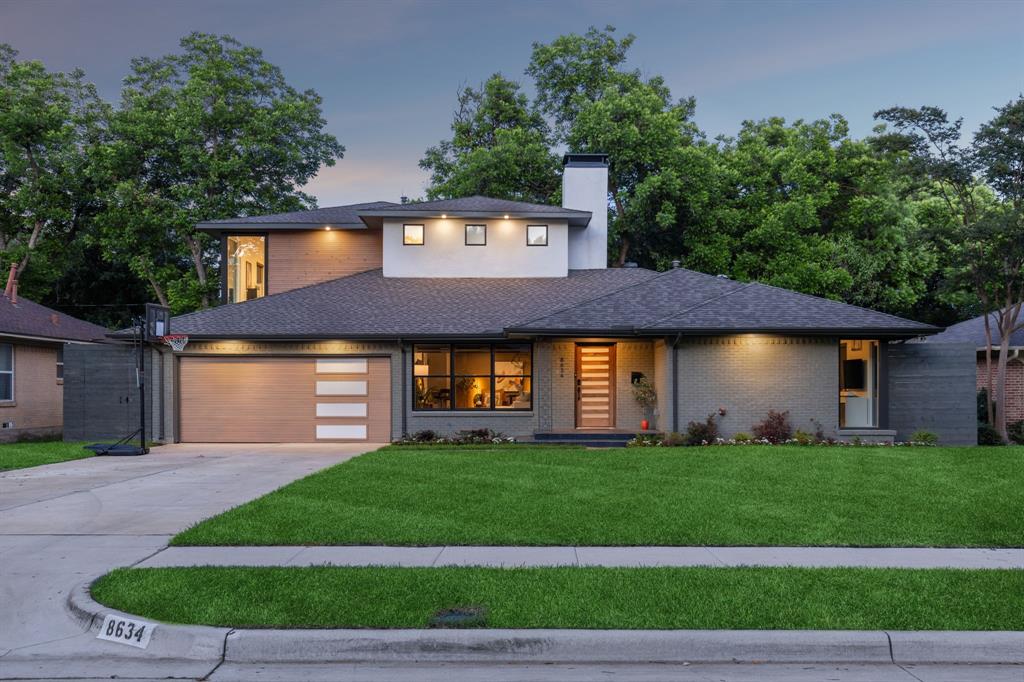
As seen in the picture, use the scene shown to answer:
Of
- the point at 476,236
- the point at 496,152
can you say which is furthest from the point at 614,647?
the point at 496,152

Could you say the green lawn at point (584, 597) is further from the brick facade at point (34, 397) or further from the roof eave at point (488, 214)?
the brick facade at point (34, 397)

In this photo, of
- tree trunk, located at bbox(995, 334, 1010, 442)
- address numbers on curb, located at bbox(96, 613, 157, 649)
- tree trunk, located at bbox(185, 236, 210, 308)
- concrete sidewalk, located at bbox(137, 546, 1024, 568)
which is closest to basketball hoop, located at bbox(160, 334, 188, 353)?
concrete sidewalk, located at bbox(137, 546, 1024, 568)

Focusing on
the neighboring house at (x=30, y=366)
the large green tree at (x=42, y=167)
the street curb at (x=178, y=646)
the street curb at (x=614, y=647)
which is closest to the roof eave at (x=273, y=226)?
the neighboring house at (x=30, y=366)

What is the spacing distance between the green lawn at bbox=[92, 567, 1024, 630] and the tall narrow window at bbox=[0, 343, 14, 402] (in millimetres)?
19112

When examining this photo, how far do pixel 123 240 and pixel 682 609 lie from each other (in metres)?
33.9

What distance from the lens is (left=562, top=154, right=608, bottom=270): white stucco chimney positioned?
26.4m

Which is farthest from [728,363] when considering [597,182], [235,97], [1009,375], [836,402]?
[235,97]

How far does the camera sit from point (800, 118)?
118 feet

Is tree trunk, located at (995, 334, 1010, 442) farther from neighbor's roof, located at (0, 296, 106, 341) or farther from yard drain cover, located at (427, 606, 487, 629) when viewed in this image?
neighbor's roof, located at (0, 296, 106, 341)

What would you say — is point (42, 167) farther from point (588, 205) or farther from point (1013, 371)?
point (1013, 371)

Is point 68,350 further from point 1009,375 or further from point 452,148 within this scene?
point 1009,375

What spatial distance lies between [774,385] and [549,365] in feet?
18.9

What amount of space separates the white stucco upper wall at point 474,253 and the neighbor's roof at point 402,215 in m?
0.40

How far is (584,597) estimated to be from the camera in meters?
6.07
